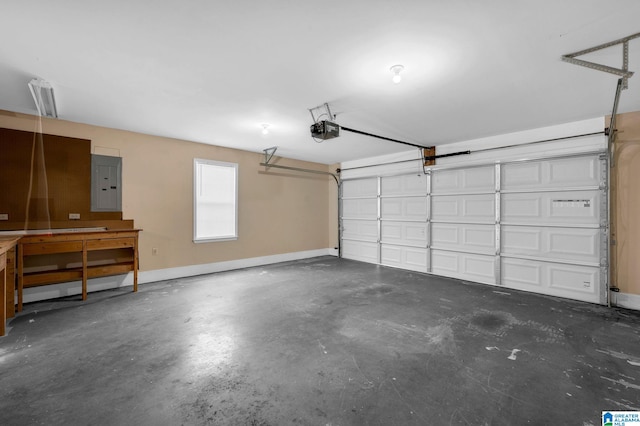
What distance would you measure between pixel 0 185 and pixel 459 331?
615cm

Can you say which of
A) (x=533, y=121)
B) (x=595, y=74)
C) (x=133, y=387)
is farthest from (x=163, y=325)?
(x=533, y=121)

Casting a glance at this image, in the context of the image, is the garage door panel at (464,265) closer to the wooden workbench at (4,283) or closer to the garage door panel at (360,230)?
the garage door panel at (360,230)

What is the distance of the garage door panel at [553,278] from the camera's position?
12.9 ft

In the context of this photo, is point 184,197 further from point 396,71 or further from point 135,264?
point 396,71

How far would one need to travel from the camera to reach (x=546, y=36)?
6.97 ft

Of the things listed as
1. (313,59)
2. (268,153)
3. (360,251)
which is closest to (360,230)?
(360,251)

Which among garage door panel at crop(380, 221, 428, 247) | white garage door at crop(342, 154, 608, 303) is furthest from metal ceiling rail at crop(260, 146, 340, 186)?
garage door panel at crop(380, 221, 428, 247)

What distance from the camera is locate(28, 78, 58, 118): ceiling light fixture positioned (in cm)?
291

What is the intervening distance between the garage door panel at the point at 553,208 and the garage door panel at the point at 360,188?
2856mm

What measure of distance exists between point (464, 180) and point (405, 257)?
210 centimetres

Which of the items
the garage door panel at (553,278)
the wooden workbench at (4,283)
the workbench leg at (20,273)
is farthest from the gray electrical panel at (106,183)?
the garage door panel at (553,278)

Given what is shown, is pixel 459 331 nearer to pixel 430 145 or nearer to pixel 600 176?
pixel 600 176

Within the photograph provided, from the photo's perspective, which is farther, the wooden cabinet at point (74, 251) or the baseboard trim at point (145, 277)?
the baseboard trim at point (145, 277)

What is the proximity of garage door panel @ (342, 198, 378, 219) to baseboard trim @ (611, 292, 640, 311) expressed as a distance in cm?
422
